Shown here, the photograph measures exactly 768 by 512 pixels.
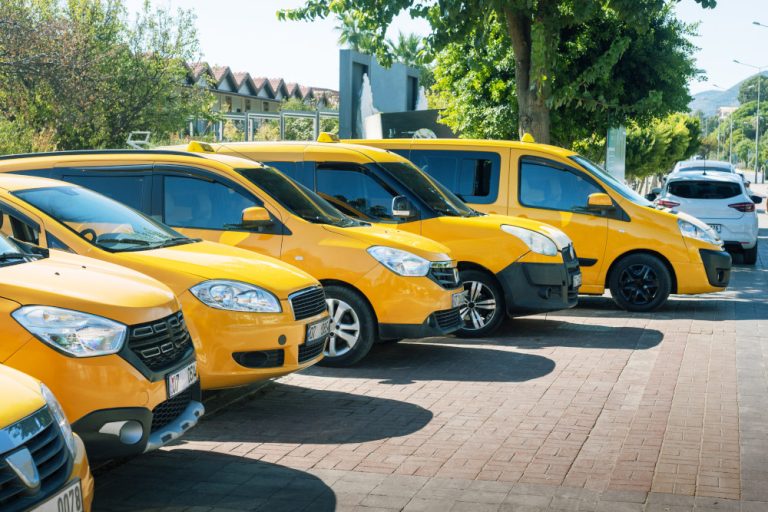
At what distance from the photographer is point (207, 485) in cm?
575

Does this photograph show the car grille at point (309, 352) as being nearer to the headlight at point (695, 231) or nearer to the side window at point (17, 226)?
the side window at point (17, 226)

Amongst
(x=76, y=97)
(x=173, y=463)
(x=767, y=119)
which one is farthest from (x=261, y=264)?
(x=767, y=119)

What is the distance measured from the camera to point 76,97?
32625 mm

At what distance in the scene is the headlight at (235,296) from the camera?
7.02 m

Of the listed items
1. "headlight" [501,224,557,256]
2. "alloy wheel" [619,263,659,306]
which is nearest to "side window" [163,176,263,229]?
"headlight" [501,224,557,256]

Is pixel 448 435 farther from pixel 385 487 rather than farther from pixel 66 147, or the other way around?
pixel 66 147

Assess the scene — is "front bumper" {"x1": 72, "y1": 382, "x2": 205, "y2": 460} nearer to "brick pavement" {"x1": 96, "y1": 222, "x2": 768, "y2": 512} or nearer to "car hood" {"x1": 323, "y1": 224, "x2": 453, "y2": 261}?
"brick pavement" {"x1": 96, "y1": 222, "x2": 768, "y2": 512}

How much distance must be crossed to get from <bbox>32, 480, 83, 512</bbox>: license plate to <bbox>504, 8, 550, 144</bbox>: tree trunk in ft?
53.0

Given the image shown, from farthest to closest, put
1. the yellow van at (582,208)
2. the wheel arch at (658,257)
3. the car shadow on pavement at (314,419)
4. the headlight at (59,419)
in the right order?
the wheel arch at (658,257) < the yellow van at (582,208) < the car shadow on pavement at (314,419) < the headlight at (59,419)

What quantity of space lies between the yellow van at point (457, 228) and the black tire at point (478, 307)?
10 millimetres

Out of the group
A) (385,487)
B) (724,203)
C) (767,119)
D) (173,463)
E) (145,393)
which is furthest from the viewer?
(767,119)

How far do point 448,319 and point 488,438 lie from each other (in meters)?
2.62

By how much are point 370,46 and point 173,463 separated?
1593cm

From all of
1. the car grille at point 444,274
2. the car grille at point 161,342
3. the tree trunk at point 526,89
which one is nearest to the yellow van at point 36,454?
the car grille at point 161,342
